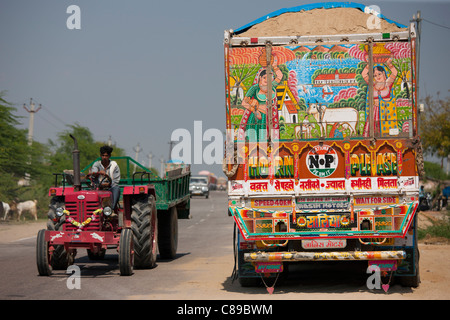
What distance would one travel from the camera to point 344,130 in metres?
11.6

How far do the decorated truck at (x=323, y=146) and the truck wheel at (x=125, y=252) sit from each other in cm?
280

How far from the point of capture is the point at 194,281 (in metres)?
13.4

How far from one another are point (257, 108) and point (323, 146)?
1179 mm

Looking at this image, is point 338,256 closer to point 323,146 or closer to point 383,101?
point 323,146

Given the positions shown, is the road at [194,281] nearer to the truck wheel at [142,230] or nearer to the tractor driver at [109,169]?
the truck wheel at [142,230]

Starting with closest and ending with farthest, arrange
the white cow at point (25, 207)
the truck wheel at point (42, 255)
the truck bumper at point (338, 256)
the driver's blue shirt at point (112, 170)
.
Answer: the truck bumper at point (338, 256), the truck wheel at point (42, 255), the driver's blue shirt at point (112, 170), the white cow at point (25, 207)

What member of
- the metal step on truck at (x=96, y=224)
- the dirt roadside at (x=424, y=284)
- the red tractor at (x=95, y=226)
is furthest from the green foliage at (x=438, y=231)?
the red tractor at (x=95, y=226)

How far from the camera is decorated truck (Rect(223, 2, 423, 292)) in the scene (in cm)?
1147

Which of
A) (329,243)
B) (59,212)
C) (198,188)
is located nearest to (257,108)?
(329,243)

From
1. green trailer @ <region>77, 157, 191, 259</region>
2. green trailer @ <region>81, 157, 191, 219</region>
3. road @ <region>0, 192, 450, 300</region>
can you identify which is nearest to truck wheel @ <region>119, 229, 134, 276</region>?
road @ <region>0, 192, 450, 300</region>

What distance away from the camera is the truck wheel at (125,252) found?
1380cm

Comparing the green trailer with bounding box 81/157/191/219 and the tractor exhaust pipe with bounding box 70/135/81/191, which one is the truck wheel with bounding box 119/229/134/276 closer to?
the tractor exhaust pipe with bounding box 70/135/81/191
